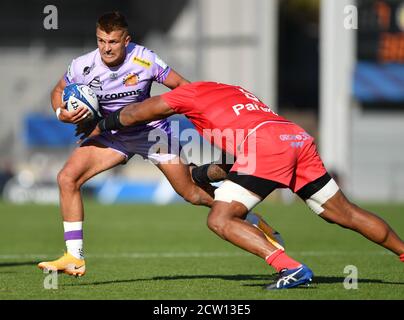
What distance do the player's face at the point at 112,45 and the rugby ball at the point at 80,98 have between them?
1.23 feet

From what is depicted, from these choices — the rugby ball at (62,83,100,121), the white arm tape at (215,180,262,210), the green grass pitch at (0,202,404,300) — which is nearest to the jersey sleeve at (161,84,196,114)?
the white arm tape at (215,180,262,210)

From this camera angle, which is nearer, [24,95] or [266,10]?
[266,10]

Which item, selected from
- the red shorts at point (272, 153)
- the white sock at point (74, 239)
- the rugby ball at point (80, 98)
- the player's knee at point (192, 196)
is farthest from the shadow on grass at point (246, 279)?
the rugby ball at point (80, 98)

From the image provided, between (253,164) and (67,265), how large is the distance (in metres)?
2.15

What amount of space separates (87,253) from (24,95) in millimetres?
27071

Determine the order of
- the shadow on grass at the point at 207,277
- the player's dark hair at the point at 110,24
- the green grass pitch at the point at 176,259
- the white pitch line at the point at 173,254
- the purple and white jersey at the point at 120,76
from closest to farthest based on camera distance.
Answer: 1. the green grass pitch at the point at 176,259
2. the player's dark hair at the point at 110,24
3. the shadow on grass at the point at 207,277
4. the purple and white jersey at the point at 120,76
5. the white pitch line at the point at 173,254

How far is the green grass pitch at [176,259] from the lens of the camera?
28.3ft

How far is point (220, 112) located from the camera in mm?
8633

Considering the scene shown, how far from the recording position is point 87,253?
1388cm

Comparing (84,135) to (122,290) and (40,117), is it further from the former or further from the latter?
(40,117)

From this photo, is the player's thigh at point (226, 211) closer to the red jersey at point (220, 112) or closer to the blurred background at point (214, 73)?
the red jersey at point (220, 112)

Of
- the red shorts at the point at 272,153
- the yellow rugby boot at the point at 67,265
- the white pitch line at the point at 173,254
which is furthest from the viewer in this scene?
the white pitch line at the point at 173,254

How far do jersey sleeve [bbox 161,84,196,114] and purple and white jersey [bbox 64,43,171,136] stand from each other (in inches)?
47.7

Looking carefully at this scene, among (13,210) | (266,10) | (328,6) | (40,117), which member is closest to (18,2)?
(40,117)
